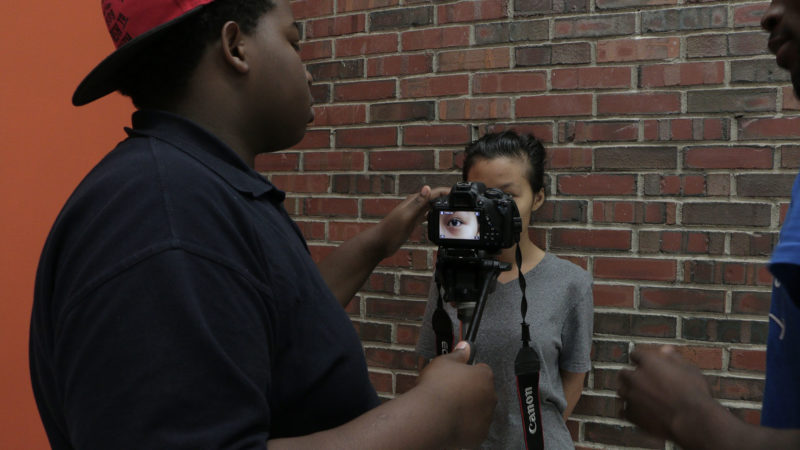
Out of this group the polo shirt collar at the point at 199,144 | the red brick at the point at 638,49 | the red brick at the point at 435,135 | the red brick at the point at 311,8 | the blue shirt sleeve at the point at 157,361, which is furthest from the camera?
the red brick at the point at 311,8

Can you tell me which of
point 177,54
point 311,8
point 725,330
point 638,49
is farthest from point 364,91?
point 177,54

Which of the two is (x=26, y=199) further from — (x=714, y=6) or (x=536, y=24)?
(x=714, y=6)

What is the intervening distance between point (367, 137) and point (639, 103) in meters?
0.91

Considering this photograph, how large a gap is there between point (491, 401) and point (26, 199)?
6.34 feet

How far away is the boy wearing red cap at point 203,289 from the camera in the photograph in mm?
628

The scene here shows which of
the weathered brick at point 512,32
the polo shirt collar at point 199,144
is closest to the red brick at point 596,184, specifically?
the weathered brick at point 512,32

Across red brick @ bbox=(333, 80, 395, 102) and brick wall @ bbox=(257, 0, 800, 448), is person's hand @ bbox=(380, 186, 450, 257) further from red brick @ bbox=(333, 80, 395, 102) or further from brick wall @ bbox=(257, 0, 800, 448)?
red brick @ bbox=(333, 80, 395, 102)

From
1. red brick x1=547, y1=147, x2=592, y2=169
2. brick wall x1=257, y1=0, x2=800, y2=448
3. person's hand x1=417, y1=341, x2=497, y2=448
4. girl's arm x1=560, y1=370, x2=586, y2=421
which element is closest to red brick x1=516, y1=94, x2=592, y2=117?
brick wall x1=257, y1=0, x2=800, y2=448

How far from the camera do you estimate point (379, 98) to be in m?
2.26

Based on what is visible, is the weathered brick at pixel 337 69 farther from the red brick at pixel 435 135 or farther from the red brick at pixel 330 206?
the red brick at pixel 330 206

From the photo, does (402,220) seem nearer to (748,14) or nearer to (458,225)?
(458,225)

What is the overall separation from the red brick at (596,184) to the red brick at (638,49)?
35 cm

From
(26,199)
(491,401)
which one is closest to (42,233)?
(26,199)

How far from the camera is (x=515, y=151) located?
1831mm
